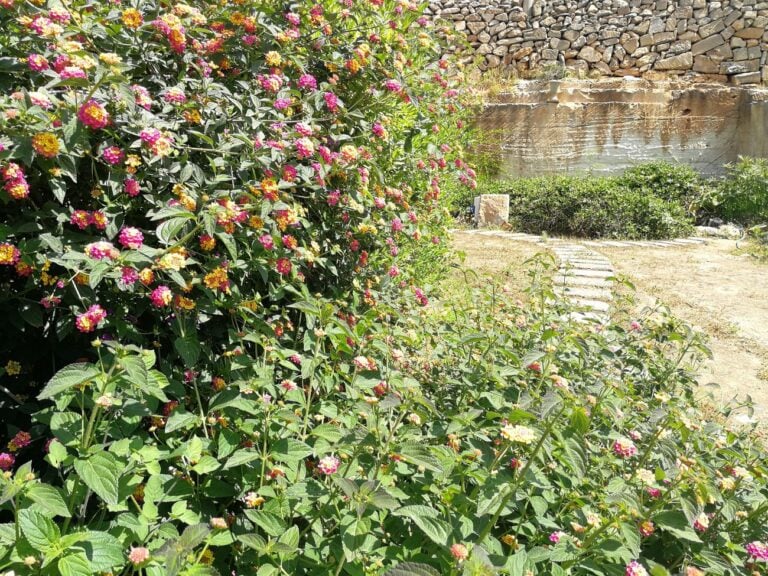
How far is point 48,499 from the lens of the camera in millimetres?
867

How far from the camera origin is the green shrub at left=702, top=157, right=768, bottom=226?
26.0 ft

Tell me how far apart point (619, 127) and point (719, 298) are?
6.01 m

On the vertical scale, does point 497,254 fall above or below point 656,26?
below

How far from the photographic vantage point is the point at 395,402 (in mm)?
1220

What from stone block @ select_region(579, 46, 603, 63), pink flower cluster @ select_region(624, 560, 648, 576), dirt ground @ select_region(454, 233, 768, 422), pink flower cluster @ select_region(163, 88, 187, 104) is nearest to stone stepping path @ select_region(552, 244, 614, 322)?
dirt ground @ select_region(454, 233, 768, 422)

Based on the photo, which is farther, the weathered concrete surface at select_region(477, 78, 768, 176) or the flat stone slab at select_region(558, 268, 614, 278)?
the weathered concrete surface at select_region(477, 78, 768, 176)

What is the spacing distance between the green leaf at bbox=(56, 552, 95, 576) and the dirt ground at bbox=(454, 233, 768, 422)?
1.97 m

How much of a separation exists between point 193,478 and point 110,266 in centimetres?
56

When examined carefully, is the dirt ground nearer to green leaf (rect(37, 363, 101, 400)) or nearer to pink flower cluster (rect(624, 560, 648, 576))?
pink flower cluster (rect(624, 560, 648, 576))

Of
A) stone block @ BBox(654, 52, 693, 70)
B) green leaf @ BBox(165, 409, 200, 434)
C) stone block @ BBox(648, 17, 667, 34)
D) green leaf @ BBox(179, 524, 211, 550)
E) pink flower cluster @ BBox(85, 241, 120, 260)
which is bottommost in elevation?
green leaf @ BBox(179, 524, 211, 550)

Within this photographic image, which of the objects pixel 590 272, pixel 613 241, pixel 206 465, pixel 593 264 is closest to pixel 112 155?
pixel 206 465

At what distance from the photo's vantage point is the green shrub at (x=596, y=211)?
749 cm

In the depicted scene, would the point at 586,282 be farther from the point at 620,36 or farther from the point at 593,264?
the point at 620,36

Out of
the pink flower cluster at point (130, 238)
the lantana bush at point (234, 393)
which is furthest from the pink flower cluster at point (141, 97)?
the pink flower cluster at point (130, 238)
